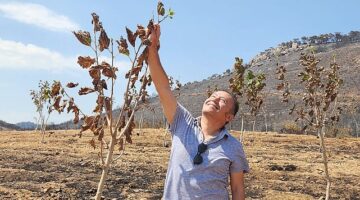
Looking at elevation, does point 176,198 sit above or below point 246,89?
below

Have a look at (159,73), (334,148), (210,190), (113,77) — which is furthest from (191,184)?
(334,148)

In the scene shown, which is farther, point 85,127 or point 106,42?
point 85,127

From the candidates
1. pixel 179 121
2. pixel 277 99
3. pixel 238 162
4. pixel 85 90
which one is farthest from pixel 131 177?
pixel 277 99

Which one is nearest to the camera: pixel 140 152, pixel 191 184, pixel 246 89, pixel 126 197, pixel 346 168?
pixel 191 184

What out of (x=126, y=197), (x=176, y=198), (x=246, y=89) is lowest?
(x=126, y=197)

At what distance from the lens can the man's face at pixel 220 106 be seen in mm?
2904

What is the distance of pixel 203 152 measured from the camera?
284cm

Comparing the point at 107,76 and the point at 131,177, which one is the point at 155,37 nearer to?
the point at 107,76

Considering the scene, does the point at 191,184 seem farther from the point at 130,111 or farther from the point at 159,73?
the point at 130,111

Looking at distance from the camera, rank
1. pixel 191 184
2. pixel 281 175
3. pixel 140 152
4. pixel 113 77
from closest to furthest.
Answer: pixel 191 184 → pixel 113 77 → pixel 281 175 → pixel 140 152

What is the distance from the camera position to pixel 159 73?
10.1 ft

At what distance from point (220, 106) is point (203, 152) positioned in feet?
0.99

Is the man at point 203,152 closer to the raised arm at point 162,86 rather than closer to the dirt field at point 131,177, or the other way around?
the raised arm at point 162,86

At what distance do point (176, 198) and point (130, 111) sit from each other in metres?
1.10
